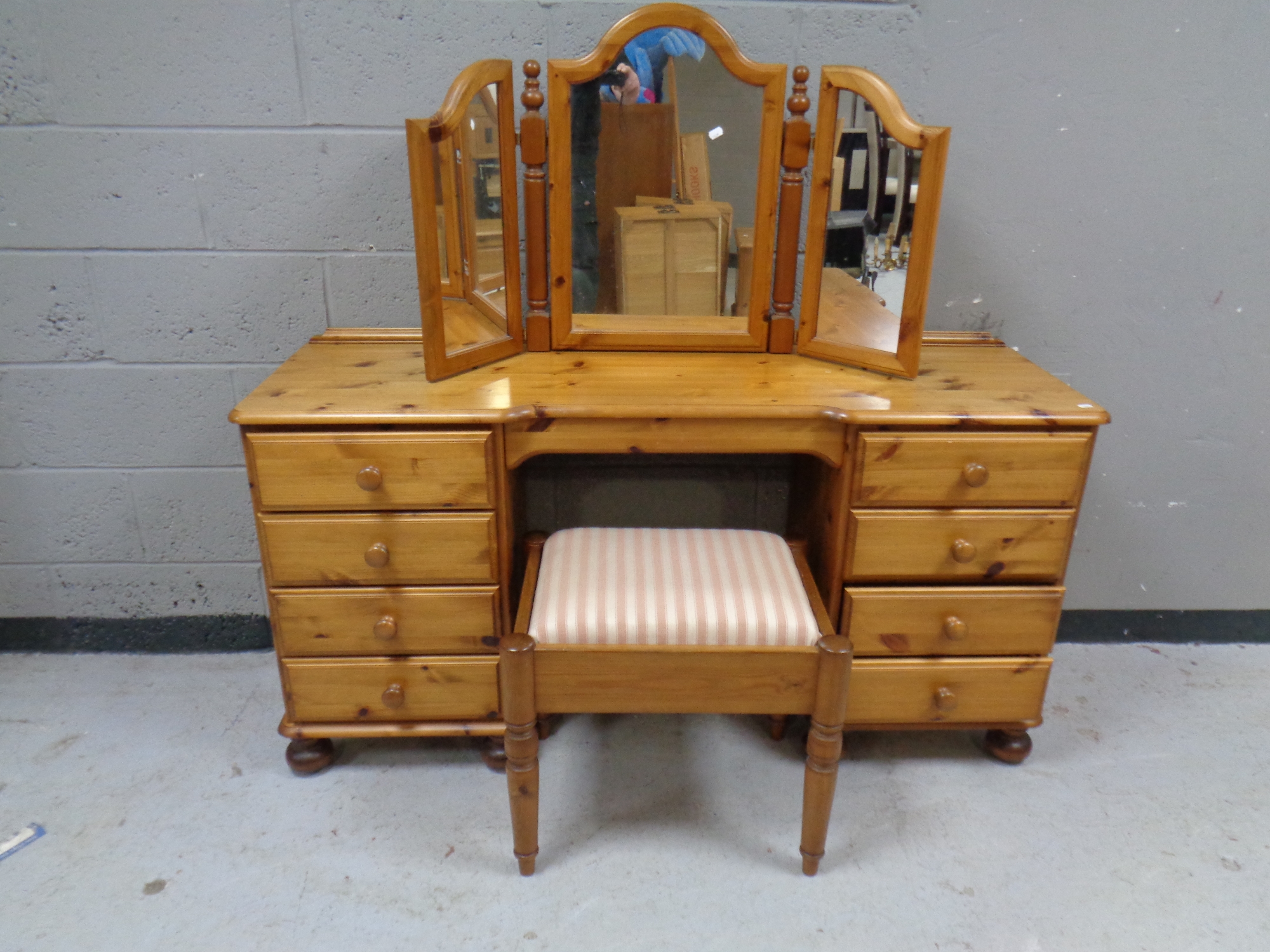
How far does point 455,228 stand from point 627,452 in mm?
515

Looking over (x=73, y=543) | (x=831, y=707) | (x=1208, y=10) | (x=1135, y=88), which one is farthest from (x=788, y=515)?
(x=73, y=543)

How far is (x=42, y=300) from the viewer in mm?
1795

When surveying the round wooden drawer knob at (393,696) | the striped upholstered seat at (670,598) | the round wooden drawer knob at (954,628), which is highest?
the striped upholstered seat at (670,598)

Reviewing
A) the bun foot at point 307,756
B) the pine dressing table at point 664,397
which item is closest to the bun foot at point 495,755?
the pine dressing table at point 664,397

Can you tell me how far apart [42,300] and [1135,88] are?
2.33m

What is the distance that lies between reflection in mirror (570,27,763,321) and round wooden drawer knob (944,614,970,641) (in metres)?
0.72

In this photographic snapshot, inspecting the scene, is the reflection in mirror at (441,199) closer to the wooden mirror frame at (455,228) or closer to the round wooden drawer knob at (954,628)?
the wooden mirror frame at (455,228)

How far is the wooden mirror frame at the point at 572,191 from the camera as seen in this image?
5.07 feet

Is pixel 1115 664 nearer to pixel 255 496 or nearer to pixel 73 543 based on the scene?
pixel 255 496

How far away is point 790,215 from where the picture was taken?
166 centimetres

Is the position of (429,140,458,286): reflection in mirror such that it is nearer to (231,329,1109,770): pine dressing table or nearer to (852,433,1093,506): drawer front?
(231,329,1109,770): pine dressing table

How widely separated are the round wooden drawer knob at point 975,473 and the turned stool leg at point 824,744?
355 millimetres

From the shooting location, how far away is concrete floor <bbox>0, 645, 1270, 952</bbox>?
1.38m

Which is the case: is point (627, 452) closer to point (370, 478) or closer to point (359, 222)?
point (370, 478)
